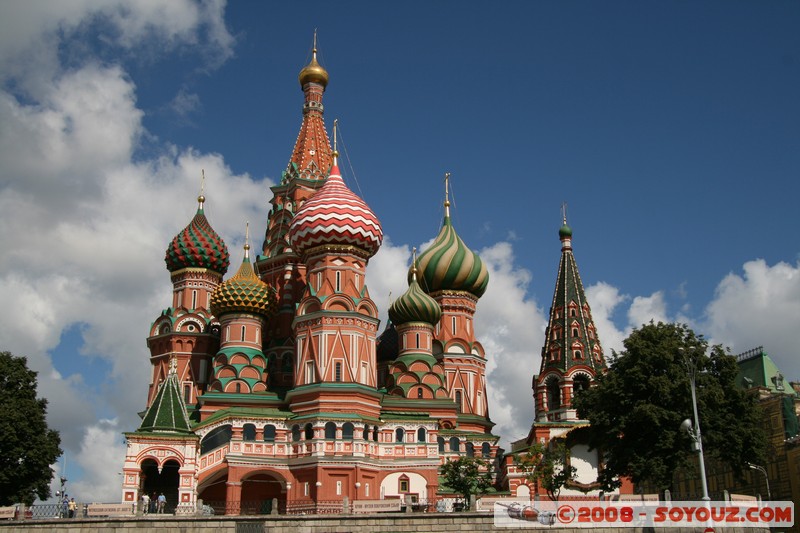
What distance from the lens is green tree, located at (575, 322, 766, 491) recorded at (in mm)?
34375

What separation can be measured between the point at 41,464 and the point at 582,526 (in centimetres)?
2225

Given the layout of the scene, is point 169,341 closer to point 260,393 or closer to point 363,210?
point 260,393

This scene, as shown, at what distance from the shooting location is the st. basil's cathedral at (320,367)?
4166 centimetres

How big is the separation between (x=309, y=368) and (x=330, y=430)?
361cm

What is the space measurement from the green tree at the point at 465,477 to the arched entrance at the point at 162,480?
1152 centimetres

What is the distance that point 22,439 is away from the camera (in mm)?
38188

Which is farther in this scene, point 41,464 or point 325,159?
point 325,159

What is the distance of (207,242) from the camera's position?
182 feet

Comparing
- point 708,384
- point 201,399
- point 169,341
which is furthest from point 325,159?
point 708,384

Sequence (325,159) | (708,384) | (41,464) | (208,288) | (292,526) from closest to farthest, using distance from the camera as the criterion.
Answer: (292,526) < (708,384) < (41,464) < (208,288) < (325,159)

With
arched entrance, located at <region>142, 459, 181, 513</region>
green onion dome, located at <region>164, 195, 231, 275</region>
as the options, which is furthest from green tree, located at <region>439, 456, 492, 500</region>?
green onion dome, located at <region>164, 195, 231, 275</region>

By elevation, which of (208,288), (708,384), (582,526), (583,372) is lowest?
(582,526)

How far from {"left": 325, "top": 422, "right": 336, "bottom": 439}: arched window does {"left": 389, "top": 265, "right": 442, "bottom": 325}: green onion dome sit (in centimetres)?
1083

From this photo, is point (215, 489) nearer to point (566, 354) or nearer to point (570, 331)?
point (566, 354)
